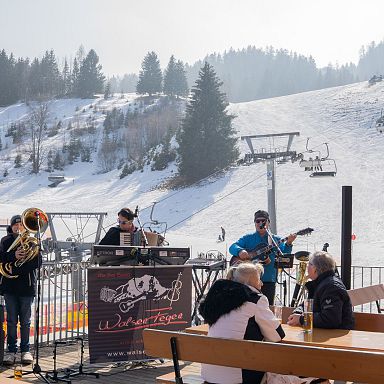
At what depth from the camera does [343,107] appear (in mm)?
87750

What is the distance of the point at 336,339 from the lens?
5.79 meters

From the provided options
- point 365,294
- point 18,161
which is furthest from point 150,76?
point 365,294

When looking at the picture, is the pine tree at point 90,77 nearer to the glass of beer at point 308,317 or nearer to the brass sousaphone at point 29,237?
the brass sousaphone at point 29,237

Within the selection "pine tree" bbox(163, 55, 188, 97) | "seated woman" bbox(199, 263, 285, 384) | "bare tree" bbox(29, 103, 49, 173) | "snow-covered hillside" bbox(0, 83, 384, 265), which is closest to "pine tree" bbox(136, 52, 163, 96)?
"pine tree" bbox(163, 55, 188, 97)

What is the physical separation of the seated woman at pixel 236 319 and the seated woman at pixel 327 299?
1021 mm

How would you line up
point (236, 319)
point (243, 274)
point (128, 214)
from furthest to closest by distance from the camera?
1. point (128, 214)
2. point (243, 274)
3. point (236, 319)

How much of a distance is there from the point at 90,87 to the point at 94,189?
56705mm

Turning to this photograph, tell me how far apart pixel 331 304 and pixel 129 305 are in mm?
2797

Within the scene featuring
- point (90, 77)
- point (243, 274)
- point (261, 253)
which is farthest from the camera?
point (90, 77)

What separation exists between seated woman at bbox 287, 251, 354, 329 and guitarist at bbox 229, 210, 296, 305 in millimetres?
2844

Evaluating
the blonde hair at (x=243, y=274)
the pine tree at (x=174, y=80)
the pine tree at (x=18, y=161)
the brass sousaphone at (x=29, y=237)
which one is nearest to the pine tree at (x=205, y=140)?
the pine tree at (x=18, y=161)

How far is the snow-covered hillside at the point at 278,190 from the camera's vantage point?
47938 millimetres

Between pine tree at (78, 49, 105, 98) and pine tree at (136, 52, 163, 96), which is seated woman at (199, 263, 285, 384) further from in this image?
pine tree at (78, 49, 105, 98)

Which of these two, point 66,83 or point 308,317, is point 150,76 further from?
point 308,317
